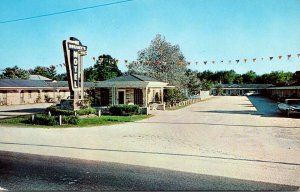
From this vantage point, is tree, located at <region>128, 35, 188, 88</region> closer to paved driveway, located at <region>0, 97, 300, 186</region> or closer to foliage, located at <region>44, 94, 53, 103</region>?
foliage, located at <region>44, 94, 53, 103</region>

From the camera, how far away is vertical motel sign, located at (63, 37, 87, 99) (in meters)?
24.2

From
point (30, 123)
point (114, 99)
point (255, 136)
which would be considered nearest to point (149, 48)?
point (114, 99)

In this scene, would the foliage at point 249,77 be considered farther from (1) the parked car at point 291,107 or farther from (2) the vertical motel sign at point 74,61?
(2) the vertical motel sign at point 74,61

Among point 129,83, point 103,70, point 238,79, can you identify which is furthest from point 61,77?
point 129,83


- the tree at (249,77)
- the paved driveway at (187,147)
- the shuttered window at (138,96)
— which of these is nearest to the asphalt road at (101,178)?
the paved driveway at (187,147)

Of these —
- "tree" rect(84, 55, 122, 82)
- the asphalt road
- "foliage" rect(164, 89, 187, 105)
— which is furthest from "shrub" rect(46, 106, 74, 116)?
"tree" rect(84, 55, 122, 82)

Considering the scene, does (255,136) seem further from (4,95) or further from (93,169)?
(4,95)

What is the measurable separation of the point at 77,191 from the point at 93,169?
1992mm

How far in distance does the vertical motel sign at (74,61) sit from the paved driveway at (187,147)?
24.2ft

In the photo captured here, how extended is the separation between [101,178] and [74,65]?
59.7ft

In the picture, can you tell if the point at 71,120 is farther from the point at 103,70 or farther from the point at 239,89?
the point at 239,89

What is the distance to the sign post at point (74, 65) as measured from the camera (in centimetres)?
2414

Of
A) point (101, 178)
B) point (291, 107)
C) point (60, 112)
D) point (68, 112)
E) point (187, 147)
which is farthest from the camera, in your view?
point (291, 107)

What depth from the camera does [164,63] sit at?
53.4m
